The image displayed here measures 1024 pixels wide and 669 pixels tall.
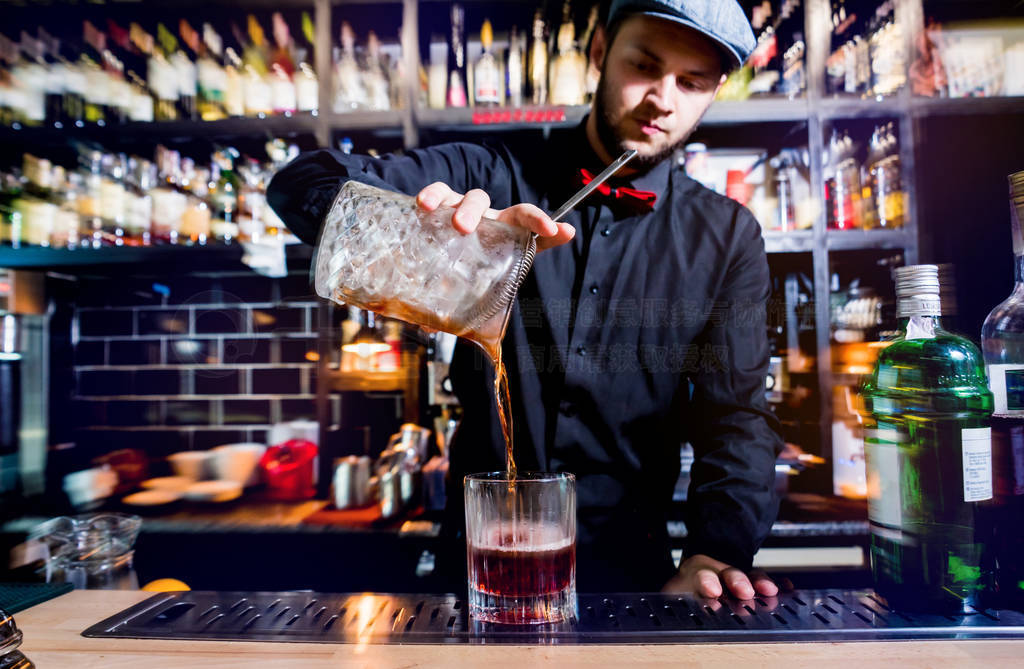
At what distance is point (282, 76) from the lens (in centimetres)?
235

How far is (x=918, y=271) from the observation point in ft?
2.73

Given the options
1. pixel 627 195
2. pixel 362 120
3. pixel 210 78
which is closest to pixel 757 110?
pixel 627 195

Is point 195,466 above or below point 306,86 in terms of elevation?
below

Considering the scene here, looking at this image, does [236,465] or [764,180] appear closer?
[236,465]

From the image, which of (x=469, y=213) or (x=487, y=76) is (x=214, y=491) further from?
(x=469, y=213)

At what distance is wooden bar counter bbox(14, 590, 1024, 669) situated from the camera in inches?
26.2

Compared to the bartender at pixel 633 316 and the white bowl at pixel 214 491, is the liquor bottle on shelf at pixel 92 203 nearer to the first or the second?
the white bowl at pixel 214 491

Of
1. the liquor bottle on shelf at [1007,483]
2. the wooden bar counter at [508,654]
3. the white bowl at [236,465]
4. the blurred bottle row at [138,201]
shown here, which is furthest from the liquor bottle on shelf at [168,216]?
the liquor bottle on shelf at [1007,483]

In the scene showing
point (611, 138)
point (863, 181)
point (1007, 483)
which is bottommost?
point (1007, 483)

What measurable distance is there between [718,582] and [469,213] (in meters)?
0.59

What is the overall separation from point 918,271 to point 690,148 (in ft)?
4.99

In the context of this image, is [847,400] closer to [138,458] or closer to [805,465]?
[805,465]

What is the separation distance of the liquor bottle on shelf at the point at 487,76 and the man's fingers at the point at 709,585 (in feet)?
5.71

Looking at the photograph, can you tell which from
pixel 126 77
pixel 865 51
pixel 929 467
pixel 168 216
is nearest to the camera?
pixel 929 467
